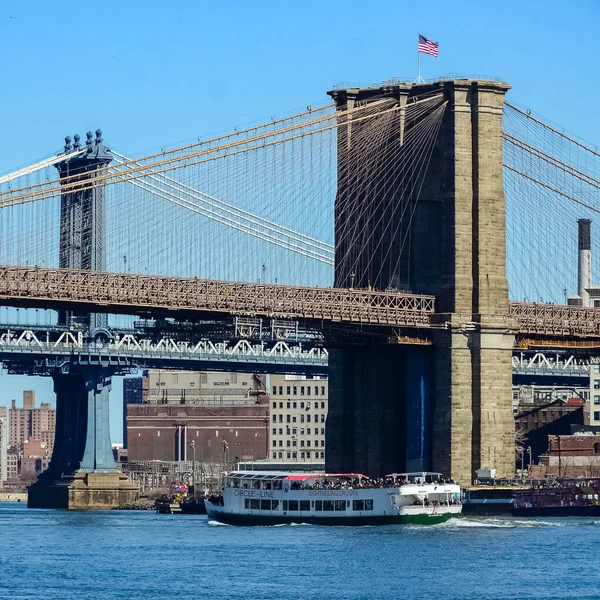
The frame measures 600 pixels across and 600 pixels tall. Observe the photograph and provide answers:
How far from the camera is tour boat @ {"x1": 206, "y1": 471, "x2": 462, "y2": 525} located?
10619 cm

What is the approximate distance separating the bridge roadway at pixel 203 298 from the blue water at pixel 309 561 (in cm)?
1127

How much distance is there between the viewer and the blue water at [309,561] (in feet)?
Result: 246

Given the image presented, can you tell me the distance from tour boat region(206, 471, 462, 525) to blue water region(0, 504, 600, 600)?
5.18ft

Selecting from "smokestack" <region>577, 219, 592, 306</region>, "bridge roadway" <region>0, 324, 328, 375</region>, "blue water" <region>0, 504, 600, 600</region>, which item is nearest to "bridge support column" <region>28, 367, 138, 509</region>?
"bridge roadway" <region>0, 324, 328, 375</region>

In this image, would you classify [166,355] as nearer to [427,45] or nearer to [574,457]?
[574,457]

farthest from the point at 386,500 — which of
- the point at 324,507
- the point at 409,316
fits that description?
the point at 409,316

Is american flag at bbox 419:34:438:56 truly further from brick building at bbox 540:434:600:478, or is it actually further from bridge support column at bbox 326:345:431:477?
brick building at bbox 540:434:600:478

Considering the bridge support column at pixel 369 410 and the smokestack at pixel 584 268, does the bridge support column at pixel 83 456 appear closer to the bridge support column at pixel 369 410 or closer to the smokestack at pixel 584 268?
the smokestack at pixel 584 268

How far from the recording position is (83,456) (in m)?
167

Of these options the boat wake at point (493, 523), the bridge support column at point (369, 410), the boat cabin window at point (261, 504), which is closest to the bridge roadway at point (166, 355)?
the bridge support column at point (369, 410)

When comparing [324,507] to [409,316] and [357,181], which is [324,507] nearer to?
[409,316]

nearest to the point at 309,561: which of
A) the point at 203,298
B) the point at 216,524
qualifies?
the point at 203,298

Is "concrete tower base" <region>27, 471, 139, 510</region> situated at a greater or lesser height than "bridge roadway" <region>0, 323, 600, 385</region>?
lesser

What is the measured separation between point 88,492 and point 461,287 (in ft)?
187
